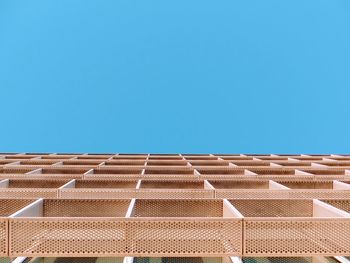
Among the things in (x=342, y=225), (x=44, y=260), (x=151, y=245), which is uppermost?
(x=342, y=225)

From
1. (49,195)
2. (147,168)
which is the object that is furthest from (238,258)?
(147,168)

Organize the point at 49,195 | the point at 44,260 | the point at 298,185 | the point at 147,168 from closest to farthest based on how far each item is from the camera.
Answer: the point at 44,260, the point at 49,195, the point at 298,185, the point at 147,168

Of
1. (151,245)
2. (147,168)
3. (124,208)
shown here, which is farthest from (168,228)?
(147,168)

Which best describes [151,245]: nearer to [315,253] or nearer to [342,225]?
[315,253]

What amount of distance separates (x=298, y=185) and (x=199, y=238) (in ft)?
25.0

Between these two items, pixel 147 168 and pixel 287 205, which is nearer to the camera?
pixel 287 205

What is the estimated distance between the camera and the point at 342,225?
22.8 ft

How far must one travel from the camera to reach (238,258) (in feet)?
22.7

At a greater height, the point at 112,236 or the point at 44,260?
the point at 112,236

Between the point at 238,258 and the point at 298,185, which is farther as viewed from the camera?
the point at 298,185

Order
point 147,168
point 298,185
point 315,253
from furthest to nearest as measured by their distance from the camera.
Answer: point 147,168
point 298,185
point 315,253

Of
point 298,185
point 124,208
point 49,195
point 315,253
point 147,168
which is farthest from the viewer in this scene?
point 147,168

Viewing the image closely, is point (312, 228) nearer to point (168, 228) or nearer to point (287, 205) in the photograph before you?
point (287, 205)

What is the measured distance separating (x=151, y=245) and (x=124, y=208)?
234 centimetres
